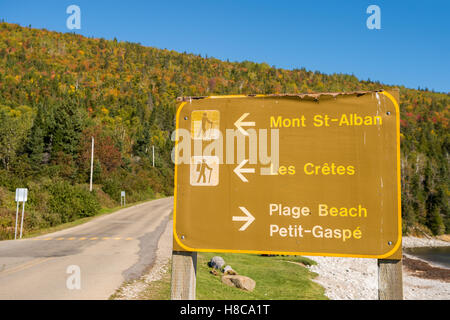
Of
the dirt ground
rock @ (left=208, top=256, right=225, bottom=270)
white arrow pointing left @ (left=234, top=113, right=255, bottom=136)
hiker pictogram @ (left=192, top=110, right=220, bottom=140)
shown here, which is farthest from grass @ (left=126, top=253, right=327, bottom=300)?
the dirt ground

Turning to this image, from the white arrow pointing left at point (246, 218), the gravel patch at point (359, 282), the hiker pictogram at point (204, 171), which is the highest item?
the hiker pictogram at point (204, 171)

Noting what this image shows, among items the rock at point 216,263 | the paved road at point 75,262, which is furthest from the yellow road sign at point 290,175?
the rock at point 216,263

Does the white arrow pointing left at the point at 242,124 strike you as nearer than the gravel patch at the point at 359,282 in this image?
Yes

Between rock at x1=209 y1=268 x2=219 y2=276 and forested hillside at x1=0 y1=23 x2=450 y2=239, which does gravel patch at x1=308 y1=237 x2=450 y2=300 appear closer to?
rock at x1=209 y1=268 x2=219 y2=276

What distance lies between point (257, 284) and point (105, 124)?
80890mm

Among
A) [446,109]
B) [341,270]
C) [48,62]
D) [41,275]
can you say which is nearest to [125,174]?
[341,270]

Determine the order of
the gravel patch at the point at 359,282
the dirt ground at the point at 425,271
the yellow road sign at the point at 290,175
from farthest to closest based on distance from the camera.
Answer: the dirt ground at the point at 425,271 → the gravel patch at the point at 359,282 → the yellow road sign at the point at 290,175

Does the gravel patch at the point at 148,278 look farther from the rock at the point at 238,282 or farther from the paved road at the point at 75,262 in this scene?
the rock at the point at 238,282

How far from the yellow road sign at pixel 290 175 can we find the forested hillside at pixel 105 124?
20295 mm

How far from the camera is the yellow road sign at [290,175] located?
306cm

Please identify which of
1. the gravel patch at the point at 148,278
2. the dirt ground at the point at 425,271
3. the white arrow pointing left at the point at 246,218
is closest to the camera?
the white arrow pointing left at the point at 246,218
